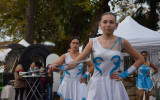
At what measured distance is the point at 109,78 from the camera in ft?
14.9

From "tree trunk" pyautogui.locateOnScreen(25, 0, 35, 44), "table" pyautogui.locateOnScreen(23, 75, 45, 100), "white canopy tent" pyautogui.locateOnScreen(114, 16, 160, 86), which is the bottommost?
"table" pyautogui.locateOnScreen(23, 75, 45, 100)

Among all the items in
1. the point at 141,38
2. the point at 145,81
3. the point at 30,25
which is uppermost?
the point at 30,25

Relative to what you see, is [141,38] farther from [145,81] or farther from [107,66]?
[107,66]

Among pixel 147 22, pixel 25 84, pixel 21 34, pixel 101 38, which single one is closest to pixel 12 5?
pixel 21 34

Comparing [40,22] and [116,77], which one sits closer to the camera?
[116,77]

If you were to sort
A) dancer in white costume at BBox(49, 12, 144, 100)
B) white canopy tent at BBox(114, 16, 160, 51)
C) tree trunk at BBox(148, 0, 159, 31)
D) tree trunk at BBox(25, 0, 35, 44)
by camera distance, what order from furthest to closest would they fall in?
tree trunk at BBox(148, 0, 159, 31), tree trunk at BBox(25, 0, 35, 44), white canopy tent at BBox(114, 16, 160, 51), dancer in white costume at BBox(49, 12, 144, 100)

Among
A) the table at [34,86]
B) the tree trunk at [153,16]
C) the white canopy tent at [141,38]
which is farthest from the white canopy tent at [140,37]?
the tree trunk at [153,16]

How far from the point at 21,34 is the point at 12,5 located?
3122 millimetres

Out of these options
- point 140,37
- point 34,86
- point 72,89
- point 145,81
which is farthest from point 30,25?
point 72,89

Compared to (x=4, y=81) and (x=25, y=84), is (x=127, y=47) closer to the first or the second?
(x=25, y=84)

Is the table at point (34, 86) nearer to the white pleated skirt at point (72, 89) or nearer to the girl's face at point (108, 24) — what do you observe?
the white pleated skirt at point (72, 89)

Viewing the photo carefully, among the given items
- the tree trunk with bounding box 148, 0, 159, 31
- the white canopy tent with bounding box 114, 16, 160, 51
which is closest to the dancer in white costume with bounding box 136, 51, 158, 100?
the white canopy tent with bounding box 114, 16, 160, 51

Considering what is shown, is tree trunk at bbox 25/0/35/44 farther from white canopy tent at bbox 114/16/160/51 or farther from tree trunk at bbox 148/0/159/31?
white canopy tent at bbox 114/16/160/51

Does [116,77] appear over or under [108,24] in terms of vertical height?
under
